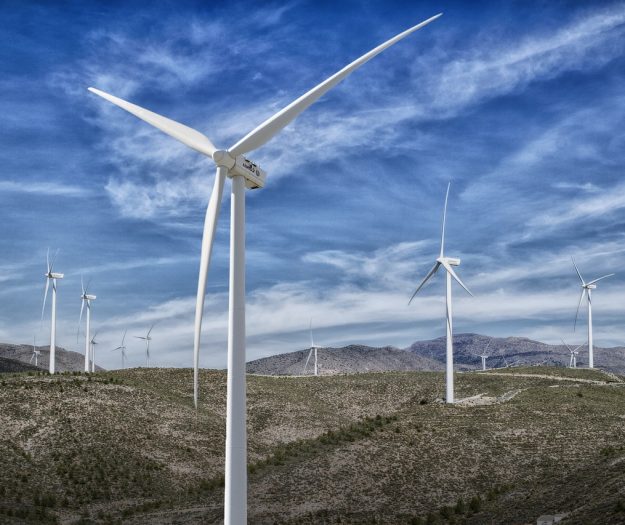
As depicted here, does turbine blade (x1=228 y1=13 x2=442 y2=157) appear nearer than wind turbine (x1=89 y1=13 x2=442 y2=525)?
No

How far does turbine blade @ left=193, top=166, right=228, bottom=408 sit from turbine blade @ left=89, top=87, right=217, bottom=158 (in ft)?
4.46

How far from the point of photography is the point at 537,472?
195 feet

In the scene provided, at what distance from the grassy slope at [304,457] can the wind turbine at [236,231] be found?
16748 millimetres

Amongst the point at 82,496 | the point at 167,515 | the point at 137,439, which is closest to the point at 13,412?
the point at 137,439

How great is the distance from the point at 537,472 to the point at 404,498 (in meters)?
12.2

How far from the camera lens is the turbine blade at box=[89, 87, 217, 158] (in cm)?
3212

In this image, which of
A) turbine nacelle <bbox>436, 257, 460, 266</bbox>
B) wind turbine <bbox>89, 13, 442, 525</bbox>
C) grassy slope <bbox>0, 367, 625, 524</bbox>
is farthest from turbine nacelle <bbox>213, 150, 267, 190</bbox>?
turbine nacelle <bbox>436, 257, 460, 266</bbox>


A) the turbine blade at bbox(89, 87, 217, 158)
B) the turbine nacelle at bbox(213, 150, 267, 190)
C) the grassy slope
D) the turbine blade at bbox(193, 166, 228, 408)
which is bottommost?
the grassy slope

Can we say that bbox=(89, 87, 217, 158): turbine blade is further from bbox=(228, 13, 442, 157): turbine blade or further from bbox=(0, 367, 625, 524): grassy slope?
bbox=(0, 367, 625, 524): grassy slope

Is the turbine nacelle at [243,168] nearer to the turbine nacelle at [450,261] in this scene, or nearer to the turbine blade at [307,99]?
the turbine blade at [307,99]

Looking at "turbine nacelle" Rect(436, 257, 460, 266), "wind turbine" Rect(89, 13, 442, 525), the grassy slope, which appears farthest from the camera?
"turbine nacelle" Rect(436, 257, 460, 266)

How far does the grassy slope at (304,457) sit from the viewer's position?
166ft

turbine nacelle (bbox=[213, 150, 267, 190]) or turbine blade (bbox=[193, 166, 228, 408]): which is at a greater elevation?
turbine nacelle (bbox=[213, 150, 267, 190])

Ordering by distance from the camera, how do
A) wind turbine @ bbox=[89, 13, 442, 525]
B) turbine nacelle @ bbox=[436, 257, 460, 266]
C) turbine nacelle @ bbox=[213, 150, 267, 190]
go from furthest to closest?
turbine nacelle @ bbox=[436, 257, 460, 266] → turbine nacelle @ bbox=[213, 150, 267, 190] → wind turbine @ bbox=[89, 13, 442, 525]
